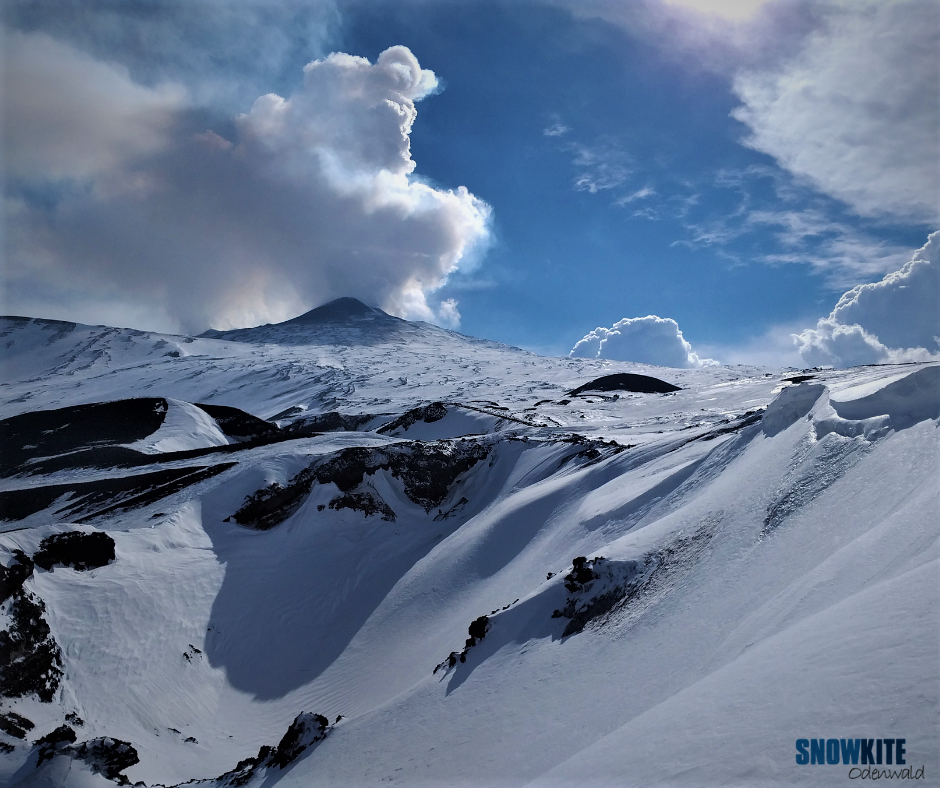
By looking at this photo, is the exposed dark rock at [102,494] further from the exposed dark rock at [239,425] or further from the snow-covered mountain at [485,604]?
the exposed dark rock at [239,425]

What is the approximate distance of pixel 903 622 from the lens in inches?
242

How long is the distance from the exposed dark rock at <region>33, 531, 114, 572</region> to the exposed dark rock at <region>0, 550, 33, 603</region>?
951 mm

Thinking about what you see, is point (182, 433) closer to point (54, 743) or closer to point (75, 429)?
point (75, 429)

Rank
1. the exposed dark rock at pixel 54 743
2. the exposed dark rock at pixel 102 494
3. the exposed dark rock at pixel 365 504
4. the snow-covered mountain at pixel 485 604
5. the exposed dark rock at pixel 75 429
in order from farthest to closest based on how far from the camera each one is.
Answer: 1. the exposed dark rock at pixel 75 429
2. the exposed dark rock at pixel 365 504
3. the exposed dark rock at pixel 102 494
4. the exposed dark rock at pixel 54 743
5. the snow-covered mountain at pixel 485 604

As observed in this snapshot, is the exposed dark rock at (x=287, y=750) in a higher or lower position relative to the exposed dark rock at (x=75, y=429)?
lower

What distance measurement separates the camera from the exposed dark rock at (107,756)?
11836mm

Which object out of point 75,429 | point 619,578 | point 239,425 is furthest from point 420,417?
point 619,578

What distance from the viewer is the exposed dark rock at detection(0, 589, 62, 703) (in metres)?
14.1

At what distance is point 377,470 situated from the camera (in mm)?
29797

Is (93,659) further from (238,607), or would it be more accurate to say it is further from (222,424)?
(222,424)

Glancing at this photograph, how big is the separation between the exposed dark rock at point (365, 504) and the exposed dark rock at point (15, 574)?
12.5m

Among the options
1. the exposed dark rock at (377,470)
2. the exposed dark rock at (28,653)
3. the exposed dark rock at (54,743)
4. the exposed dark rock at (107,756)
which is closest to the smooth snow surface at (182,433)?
the exposed dark rock at (377,470)

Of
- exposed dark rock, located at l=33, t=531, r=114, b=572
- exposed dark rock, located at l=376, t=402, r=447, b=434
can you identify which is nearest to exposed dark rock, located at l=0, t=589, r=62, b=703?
exposed dark rock, located at l=33, t=531, r=114, b=572

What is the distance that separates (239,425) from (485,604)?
4179cm
